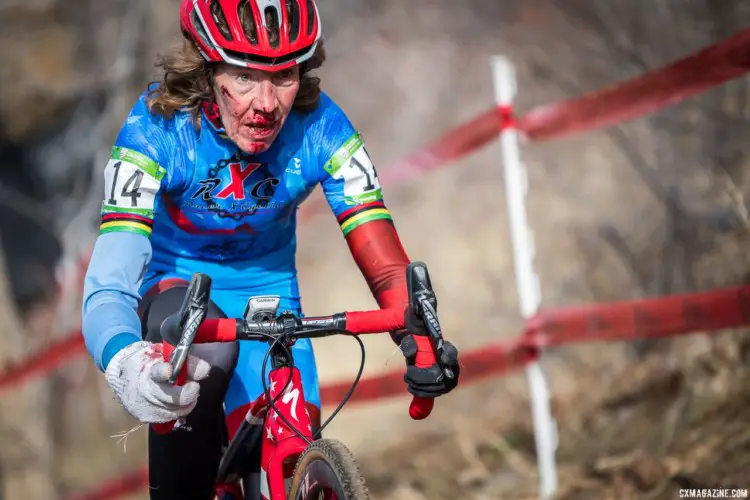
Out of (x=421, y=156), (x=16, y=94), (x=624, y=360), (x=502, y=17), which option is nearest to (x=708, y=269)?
(x=624, y=360)

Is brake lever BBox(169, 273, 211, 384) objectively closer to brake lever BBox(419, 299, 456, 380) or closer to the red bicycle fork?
the red bicycle fork

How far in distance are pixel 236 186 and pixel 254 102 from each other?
1.11 ft

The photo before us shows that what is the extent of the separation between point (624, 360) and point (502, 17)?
4.74m

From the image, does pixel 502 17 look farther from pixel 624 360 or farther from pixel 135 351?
pixel 135 351

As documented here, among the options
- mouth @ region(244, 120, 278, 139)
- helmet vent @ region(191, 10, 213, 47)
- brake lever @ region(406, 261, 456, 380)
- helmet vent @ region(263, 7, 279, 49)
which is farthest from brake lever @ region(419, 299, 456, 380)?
helmet vent @ region(191, 10, 213, 47)

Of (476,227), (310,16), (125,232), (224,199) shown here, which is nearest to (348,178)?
(224,199)

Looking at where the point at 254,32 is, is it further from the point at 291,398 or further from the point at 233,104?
the point at 291,398

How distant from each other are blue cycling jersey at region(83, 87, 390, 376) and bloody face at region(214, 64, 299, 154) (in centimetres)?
12

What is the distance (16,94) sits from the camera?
12.9 metres

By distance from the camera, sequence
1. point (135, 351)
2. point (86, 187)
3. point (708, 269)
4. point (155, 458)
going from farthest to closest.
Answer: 1. point (86, 187)
2. point (708, 269)
3. point (155, 458)
4. point (135, 351)

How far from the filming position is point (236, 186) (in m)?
3.37

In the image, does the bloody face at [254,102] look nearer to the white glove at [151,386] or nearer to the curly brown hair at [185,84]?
the curly brown hair at [185,84]

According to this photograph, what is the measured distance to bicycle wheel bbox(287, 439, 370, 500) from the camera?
101 inches

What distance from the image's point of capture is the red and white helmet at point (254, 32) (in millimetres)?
3125
